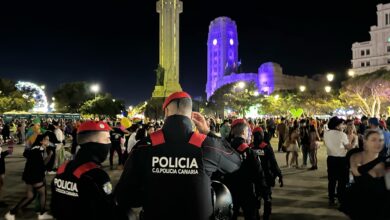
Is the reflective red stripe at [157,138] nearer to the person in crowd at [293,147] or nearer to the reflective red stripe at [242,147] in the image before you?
the reflective red stripe at [242,147]

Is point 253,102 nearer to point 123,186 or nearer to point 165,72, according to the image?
point 165,72

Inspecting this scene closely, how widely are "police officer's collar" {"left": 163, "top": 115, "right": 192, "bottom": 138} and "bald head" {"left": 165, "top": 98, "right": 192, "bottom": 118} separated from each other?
0.10 metres

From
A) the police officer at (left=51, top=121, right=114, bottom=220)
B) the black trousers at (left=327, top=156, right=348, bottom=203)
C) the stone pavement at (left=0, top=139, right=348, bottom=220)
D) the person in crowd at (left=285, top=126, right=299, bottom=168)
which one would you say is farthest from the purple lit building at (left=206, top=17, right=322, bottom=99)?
the police officer at (left=51, top=121, right=114, bottom=220)

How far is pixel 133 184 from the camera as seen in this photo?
8.79ft

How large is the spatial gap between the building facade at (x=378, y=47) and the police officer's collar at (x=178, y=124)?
3274 inches

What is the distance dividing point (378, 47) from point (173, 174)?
3423 inches

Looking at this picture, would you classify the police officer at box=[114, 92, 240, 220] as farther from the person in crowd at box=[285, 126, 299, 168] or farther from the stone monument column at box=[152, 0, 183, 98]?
the stone monument column at box=[152, 0, 183, 98]

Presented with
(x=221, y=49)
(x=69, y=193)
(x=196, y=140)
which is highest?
(x=221, y=49)

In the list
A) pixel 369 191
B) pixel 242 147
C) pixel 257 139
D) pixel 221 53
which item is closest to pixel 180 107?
pixel 369 191

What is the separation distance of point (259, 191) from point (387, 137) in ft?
16.8

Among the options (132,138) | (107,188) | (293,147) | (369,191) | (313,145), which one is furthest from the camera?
(293,147)

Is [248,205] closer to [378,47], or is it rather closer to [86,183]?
[86,183]

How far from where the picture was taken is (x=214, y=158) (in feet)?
8.88

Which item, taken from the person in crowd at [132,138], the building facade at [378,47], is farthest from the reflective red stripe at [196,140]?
the building facade at [378,47]
